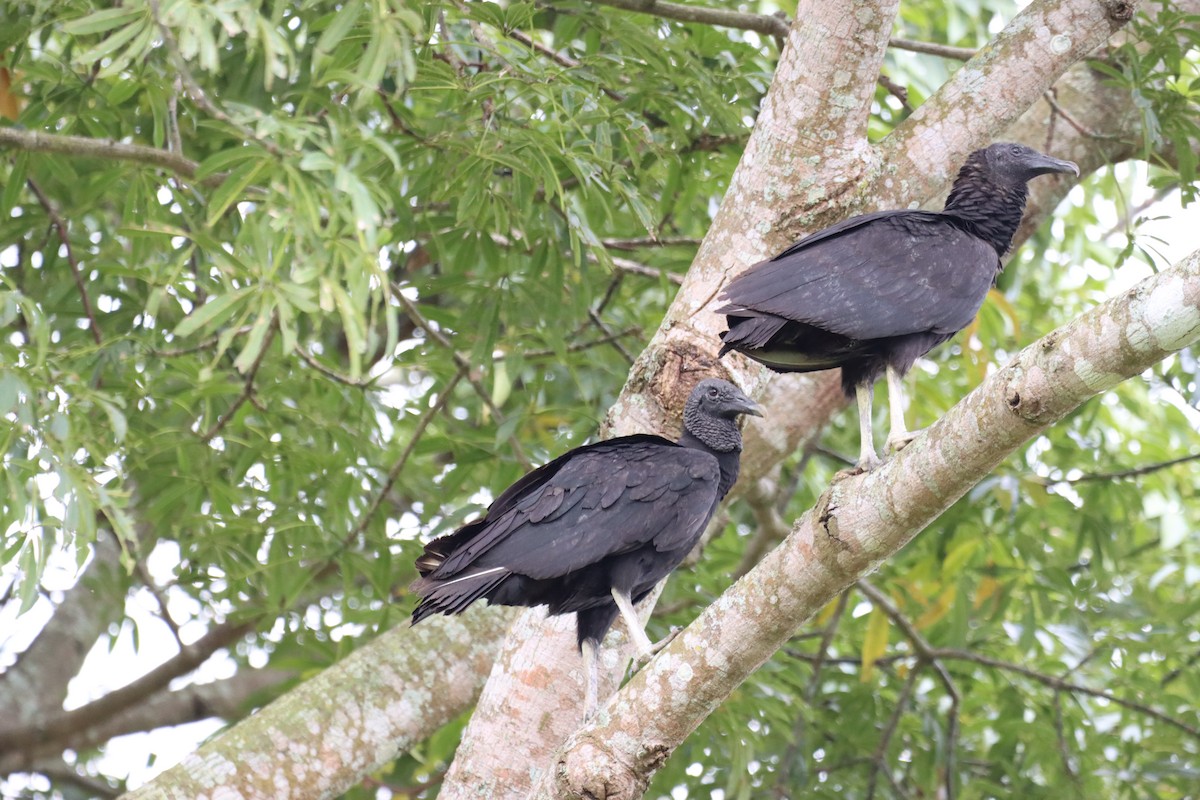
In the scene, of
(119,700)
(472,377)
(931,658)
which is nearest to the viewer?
(472,377)

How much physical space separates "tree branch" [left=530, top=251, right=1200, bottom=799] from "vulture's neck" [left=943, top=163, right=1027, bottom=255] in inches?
63.4

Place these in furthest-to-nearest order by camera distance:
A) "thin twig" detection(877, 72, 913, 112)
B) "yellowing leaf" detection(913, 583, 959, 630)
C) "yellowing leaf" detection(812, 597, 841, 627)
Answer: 1. "yellowing leaf" detection(812, 597, 841, 627)
2. "yellowing leaf" detection(913, 583, 959, 630)
3. "thin twig" detection(877, 72, 913, 112)

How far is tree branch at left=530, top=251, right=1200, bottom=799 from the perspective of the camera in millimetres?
2516

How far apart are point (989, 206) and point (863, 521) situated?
179cm

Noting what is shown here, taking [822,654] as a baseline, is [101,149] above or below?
above

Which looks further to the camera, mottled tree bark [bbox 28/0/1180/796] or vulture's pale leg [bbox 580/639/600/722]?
mottled tree bark [bbox 28/0/1180/796]

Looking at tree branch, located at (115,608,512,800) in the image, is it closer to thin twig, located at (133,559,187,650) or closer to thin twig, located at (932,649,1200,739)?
thin twig, located at (133,559,187,650)

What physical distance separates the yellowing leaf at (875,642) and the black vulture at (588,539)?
2.33 m

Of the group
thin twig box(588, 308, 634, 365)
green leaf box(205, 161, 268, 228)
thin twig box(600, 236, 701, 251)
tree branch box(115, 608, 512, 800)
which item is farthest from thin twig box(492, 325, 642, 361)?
green leaf box(205, 161, 268, 228)

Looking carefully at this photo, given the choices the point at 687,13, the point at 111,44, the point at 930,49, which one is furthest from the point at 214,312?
the point at 930,49

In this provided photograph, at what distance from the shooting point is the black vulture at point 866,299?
3.57m

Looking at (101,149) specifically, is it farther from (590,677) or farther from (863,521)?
(863,521)

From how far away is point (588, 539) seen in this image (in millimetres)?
3586

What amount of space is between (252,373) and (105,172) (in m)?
1.00
